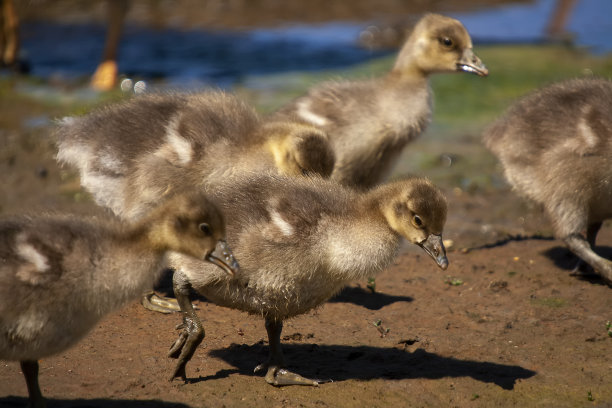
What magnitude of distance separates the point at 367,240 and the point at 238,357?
1150 mm

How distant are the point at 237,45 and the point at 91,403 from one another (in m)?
11.3

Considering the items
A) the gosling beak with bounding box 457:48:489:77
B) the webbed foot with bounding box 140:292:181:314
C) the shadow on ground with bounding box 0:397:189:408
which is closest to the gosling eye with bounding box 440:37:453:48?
the gosling beak with bounding box 457:48:489:77

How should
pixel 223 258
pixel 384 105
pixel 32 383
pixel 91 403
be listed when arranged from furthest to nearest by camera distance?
pixel 384 105
pixel 91 403
pixel 223 258
pixel 32 383

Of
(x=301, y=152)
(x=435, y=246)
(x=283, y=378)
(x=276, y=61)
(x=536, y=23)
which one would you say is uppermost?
(x=435, y=246)

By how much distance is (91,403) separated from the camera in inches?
185

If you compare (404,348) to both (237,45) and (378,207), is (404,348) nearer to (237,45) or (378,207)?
(378,207)

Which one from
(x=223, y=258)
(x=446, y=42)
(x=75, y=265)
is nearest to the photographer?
(x=75, y=265)

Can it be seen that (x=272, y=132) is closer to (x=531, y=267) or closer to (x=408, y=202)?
(x=408, y=202)

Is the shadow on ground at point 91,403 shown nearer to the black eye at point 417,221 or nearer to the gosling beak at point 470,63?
the black eye at point 417,221

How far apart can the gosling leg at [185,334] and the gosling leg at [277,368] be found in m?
0.40

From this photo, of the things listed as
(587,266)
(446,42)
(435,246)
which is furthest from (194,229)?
(446,42)

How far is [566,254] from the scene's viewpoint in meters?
7.34

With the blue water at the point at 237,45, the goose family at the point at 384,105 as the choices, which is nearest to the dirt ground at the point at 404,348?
the goose family at the point at 384,105

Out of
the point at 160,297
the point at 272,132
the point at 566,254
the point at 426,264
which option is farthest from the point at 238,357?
the point at 566,254
